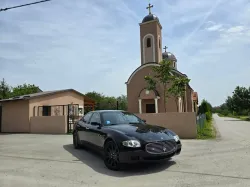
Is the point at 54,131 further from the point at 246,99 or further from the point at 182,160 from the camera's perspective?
the point at 246,99

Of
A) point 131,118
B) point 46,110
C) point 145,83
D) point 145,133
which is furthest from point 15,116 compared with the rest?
point 145,133

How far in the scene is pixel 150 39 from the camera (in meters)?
28.0

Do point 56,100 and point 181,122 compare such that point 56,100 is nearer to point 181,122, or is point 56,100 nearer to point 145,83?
point 145,83

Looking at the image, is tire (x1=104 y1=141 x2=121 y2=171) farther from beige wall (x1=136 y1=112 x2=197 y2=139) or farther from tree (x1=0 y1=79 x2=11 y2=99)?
tree (x1=0 y1=79 x2=11 y2=99)

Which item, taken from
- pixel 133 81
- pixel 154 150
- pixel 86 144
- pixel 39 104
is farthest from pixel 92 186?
pixel 133 81

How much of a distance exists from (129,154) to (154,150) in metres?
0.58

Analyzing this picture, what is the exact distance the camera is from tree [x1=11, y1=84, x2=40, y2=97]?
4663cm

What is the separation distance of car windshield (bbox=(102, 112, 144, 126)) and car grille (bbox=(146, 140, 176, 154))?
175cm

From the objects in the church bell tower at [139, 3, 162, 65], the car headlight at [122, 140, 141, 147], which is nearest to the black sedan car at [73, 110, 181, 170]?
the car headlight at [122, 140, 141, 147]

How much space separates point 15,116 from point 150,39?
17.3m

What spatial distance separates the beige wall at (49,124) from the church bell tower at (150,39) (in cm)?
1488

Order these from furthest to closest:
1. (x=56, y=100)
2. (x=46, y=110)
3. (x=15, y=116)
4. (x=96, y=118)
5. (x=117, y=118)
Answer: (x=56, y=100)
(x=46, y=110)
(x=15, y=116)
(x=96, y=118)
(x=117, y=118)

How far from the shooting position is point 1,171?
5695mm

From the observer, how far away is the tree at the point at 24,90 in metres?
46.6
